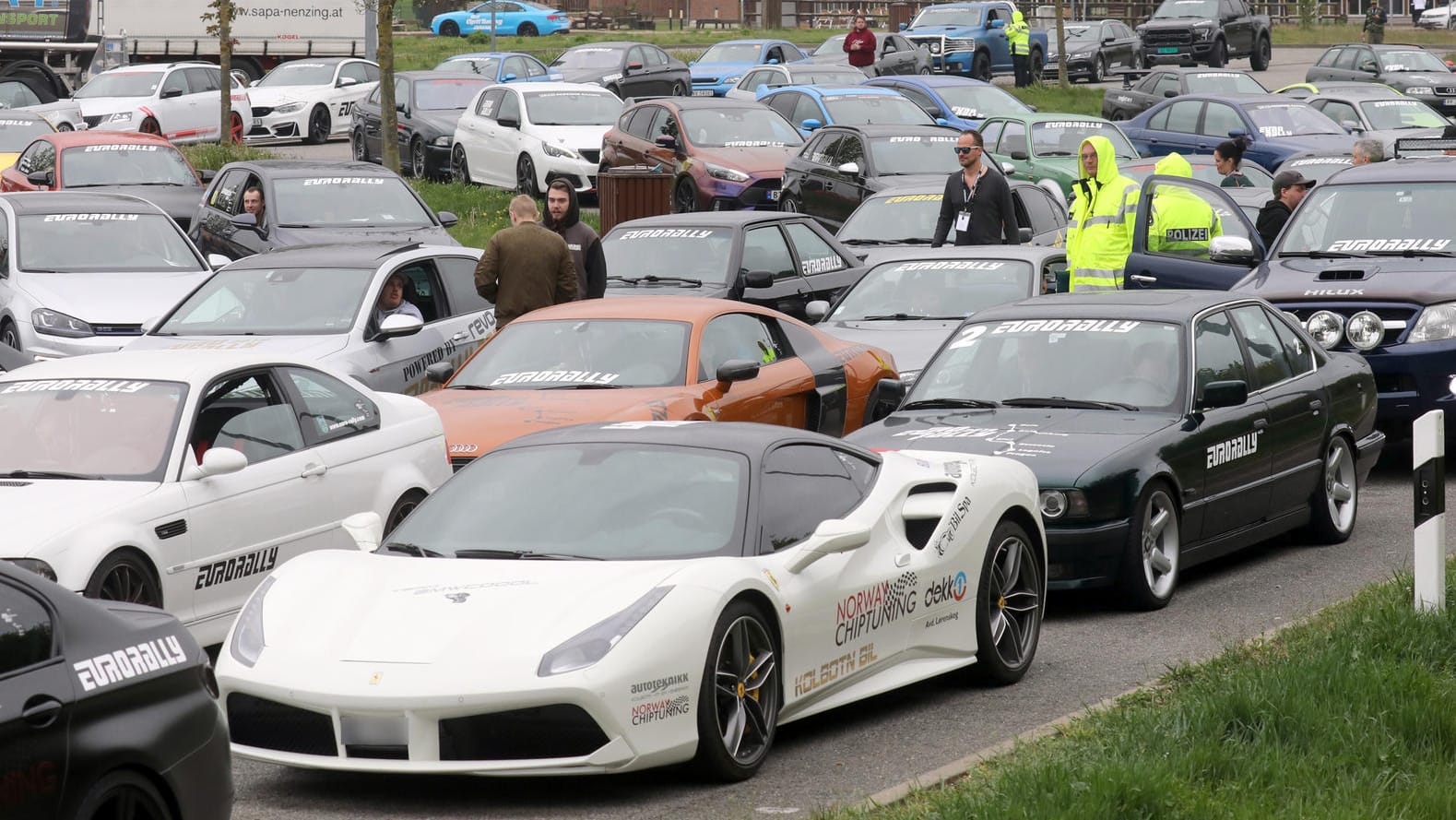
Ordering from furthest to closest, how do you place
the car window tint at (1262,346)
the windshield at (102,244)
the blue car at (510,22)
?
1. the blue car at (510,22)
2. the windshield at (102,244)
3. the car window tint at (1262,346)

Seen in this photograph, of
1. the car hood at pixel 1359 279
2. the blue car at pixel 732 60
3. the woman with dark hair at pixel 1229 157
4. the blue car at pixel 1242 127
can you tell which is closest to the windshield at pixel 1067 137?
the blue car at pixel 1242 127

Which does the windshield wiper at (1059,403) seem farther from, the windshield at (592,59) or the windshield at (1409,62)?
the windshield at (1409,62)

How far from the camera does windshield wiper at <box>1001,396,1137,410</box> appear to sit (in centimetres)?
1005

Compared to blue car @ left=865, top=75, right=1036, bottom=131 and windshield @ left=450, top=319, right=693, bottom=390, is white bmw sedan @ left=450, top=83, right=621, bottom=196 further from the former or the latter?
windshield @ left=450, top=319, right=693, bottom=390

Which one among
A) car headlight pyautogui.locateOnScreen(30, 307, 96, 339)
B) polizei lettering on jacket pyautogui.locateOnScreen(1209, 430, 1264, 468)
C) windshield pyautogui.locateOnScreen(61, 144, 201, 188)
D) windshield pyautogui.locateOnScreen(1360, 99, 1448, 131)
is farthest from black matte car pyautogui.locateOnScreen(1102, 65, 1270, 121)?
polizei lettering on jacket pyautogui.locateOnScreen(1209, 430, 1264, 468)

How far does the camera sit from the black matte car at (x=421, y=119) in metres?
29.5

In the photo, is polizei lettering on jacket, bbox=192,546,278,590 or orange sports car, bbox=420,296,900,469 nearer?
polizei lettering on jacket, bbox=192,546,278,590

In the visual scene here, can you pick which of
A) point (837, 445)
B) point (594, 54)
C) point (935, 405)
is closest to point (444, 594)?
point (837, 445)

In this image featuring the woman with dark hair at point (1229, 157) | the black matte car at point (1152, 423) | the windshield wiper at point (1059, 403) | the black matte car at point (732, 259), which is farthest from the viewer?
the woman with dark hair at point (1229, 157)

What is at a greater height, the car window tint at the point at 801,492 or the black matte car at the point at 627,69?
the black matte car at the point at 627,69

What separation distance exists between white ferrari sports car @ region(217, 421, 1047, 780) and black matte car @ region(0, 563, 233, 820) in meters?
0.83

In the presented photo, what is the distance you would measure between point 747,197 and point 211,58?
84.6 ft

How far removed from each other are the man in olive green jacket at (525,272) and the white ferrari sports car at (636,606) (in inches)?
234

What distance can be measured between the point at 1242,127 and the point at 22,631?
80.9ft
